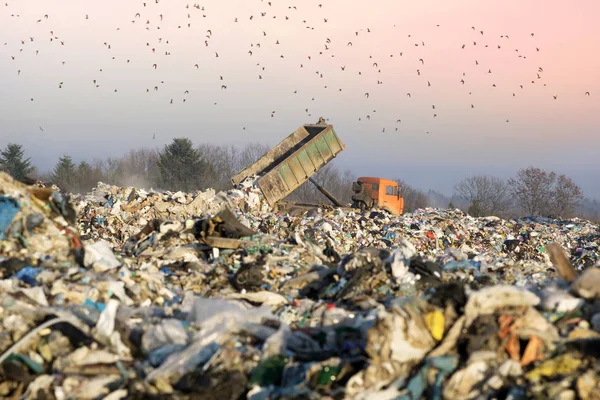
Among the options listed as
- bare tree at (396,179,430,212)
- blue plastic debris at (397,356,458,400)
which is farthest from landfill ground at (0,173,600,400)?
bare tree at (396,179,430,212)

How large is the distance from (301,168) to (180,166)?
16.0 m

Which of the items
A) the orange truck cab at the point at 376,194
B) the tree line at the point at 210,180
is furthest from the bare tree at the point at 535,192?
the orange truck cab at the point at 376,194

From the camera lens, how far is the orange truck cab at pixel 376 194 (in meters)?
16.9

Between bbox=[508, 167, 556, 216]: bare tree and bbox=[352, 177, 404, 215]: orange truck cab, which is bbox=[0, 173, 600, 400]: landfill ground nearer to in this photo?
bbox=[352, 177, 404, 215]: orange truck cab

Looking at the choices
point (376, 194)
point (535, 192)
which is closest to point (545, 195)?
point (535, 192)

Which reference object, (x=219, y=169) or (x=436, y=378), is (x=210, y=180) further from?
(x=436, y=378)

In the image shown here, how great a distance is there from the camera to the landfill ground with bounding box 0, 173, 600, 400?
3.41 metres

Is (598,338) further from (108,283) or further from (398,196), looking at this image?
(398,196)

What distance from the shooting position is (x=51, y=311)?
13.7 ft

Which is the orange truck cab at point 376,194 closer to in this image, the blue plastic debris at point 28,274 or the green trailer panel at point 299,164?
the green trailer panel at point 299,164

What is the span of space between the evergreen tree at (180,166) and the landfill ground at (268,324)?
76.1ft

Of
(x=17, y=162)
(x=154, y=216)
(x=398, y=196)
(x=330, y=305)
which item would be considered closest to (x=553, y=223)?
(x=398, y=196)

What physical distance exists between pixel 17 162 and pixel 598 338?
29391 millimetres

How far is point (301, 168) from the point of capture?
14.6m
